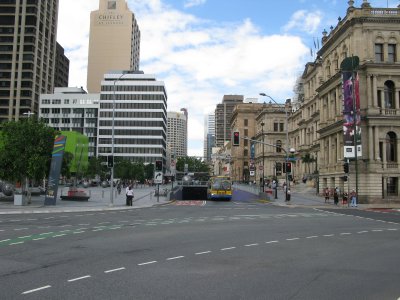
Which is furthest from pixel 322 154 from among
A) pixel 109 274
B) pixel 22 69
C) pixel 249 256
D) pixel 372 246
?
pixel 22 69

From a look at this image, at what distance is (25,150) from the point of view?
1323 inches

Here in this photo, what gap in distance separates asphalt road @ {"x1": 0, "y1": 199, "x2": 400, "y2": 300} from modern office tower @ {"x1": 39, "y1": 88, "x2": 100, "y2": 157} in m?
131

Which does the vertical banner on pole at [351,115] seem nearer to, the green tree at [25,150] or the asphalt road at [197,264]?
the asphalt road at [197,264]

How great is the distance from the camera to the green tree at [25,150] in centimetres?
3347

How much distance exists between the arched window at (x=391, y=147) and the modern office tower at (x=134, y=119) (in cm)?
9850

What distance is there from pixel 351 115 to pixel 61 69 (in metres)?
145

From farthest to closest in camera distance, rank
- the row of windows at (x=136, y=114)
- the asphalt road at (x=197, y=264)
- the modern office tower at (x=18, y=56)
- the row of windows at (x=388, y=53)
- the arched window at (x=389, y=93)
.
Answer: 1. the row of windows at (x=136, y=114)
2. the modern office tower at (x=18, y=56)
3. the row of windows at (x=388, y=53)
4. the arched window at (x=389, y=93)
5. the asphalt road at (x=197, y=264)

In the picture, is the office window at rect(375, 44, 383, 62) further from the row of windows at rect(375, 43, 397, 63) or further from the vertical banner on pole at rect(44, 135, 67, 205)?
the vertical banner on pole at rect(44, 135, 67, 205)

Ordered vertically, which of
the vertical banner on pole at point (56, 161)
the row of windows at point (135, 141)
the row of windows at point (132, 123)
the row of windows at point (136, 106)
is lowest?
the vertical banner on pole at point (56, 161)

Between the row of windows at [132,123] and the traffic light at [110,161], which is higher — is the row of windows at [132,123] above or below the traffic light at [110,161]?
above

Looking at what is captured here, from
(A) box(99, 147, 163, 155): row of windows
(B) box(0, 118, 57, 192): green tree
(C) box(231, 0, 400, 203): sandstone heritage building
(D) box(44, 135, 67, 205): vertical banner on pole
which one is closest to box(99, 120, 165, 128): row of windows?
(A) box(99, 147, 163, 155): row of windows

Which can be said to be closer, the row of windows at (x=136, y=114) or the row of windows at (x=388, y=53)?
the row of windows at (x=388, y=53)

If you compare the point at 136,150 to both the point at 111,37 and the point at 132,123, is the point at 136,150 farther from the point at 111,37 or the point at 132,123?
the point at 111,37

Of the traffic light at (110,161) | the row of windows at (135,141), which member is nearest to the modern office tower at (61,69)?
the row of windows at (135,141)
